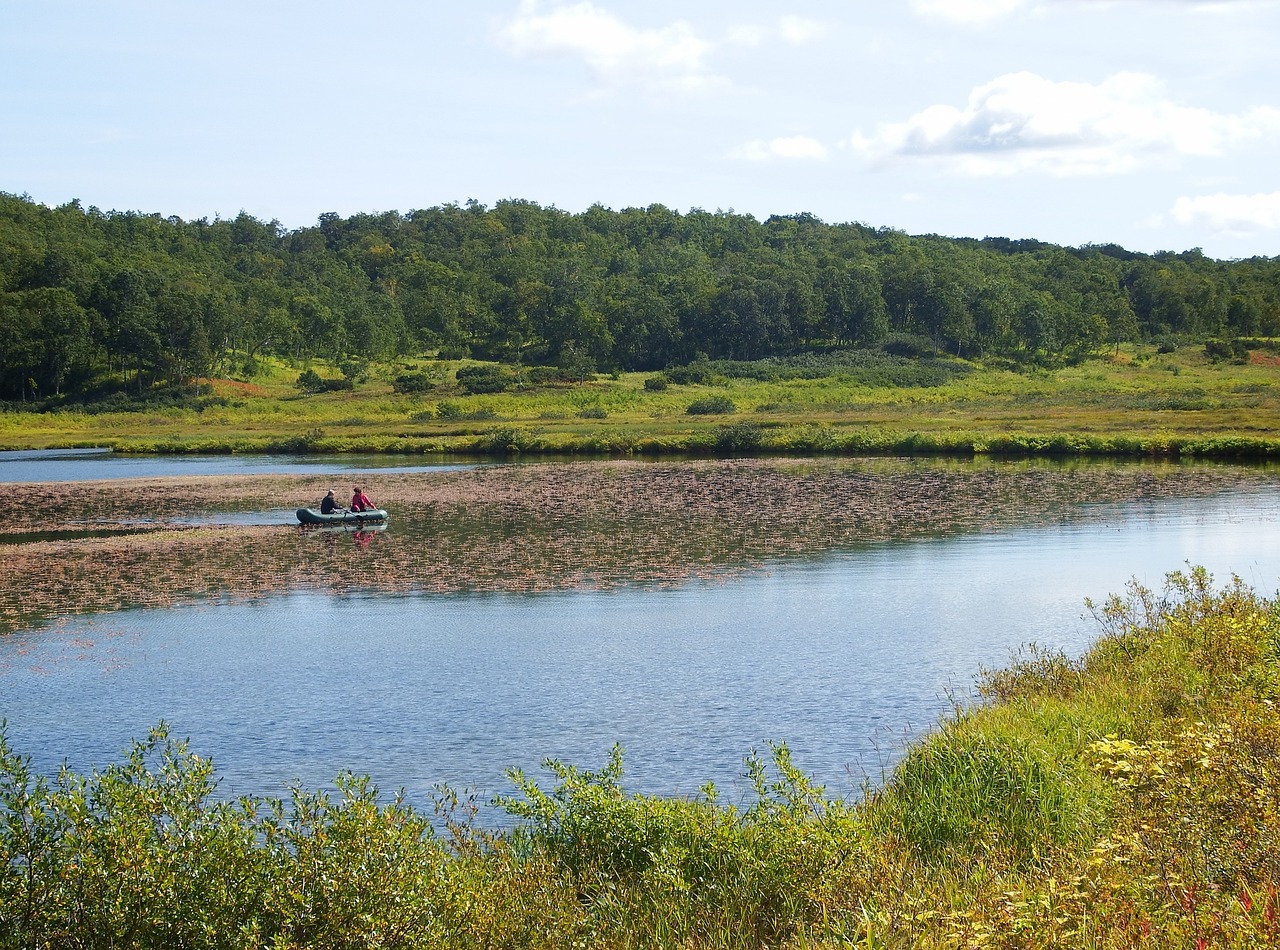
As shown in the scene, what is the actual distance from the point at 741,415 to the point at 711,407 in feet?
15.1

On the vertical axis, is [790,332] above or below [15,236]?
below

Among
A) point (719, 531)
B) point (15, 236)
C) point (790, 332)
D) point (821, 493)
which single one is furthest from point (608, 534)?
point (15, 236)

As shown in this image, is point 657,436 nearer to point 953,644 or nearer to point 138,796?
point 953,644

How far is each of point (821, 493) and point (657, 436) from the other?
3152cm

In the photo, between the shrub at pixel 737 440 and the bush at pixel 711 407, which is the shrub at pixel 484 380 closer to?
the bush at pixel 711 407

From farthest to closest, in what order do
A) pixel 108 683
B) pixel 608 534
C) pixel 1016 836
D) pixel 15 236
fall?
pixel 15 236, pixel 608 534, pixel 108 683, pixel 1016 836

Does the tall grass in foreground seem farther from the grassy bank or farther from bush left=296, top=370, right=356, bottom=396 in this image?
bush left=296, top=370, right=356, bottom=396

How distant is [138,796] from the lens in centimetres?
1105

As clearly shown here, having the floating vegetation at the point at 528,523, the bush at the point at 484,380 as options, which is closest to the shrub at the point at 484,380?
the bush at the point at 484,380

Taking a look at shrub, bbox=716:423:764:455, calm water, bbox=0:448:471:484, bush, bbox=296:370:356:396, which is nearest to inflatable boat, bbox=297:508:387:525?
calm water, bbox=0:448:471:484

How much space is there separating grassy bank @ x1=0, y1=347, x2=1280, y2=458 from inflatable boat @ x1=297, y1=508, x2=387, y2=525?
36172 mm

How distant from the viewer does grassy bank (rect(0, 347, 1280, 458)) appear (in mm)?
77938

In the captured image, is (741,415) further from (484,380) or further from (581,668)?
(581,668)

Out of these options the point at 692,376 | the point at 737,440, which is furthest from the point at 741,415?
the point at 692,376
